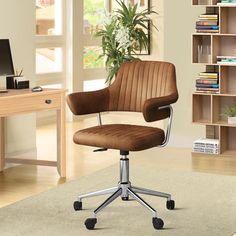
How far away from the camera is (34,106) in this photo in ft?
18.1

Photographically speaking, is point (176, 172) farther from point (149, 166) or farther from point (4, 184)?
point (4, 184)

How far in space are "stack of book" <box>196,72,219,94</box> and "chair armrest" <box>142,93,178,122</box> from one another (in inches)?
88.2

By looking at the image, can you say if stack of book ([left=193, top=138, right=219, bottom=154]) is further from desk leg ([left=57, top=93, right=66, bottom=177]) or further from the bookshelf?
desk leg ([left=57, top=93, right=66, bottom=177])

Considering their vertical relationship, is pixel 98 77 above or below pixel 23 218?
above

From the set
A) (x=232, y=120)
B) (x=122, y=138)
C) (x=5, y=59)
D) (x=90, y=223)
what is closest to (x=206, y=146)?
(x=232, y=120)

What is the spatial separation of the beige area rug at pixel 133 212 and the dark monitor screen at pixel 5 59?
40.8 inches

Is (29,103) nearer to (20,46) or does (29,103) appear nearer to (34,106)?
(34,106)

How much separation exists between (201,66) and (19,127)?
1992mm

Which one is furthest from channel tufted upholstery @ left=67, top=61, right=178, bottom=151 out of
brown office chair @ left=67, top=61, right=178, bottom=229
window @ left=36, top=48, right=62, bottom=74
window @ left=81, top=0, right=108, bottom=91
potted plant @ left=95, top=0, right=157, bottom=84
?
window @ left=81, top=0, right=108, bottom=91

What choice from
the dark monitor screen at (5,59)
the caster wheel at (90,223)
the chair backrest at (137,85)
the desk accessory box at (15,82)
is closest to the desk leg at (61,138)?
the desk accessory box at (15,82)

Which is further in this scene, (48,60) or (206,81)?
(48,60)

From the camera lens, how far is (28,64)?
6406mm

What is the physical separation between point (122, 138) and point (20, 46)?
7.55 feet

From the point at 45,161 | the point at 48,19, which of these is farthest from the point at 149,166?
the point at 48,19
